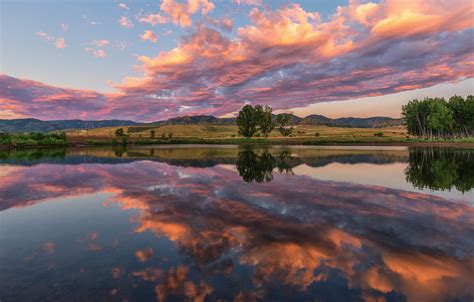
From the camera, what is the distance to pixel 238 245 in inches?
409

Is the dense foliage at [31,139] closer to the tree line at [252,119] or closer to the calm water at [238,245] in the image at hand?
the tree line at [252,119]

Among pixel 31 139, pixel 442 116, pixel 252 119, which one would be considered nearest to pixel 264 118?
pixel 252 119

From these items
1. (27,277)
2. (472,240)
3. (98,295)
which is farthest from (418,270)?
(27,277)

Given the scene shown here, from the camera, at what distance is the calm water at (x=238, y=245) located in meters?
7.28

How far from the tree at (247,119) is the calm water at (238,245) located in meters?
122

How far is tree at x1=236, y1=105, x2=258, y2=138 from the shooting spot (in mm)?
141375

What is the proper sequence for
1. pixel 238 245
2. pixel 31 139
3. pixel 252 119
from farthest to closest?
1. pixel 252 119
2. pixel 31 139
3. pixel 238 245

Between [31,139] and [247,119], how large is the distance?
96728 millimetres

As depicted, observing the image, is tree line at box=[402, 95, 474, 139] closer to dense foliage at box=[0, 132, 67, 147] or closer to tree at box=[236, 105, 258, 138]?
tree at box=[236, 105, 258, 138]

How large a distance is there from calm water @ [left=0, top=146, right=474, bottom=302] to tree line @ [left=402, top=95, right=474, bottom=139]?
10814 centimetres

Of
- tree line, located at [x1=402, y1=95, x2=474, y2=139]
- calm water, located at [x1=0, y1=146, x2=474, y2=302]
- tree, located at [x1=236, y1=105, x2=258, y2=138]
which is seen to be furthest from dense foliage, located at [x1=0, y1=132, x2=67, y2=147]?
tree line, located at [x1=402, y1=95, x2=474, y2=139]

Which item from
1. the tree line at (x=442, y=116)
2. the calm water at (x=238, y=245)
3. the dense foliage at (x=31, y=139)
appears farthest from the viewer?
the tree line at (x=442, y=116)

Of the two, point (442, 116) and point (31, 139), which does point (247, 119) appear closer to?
point (442, 116)

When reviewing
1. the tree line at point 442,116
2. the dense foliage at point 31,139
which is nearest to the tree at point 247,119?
the tree line at point 442,116
